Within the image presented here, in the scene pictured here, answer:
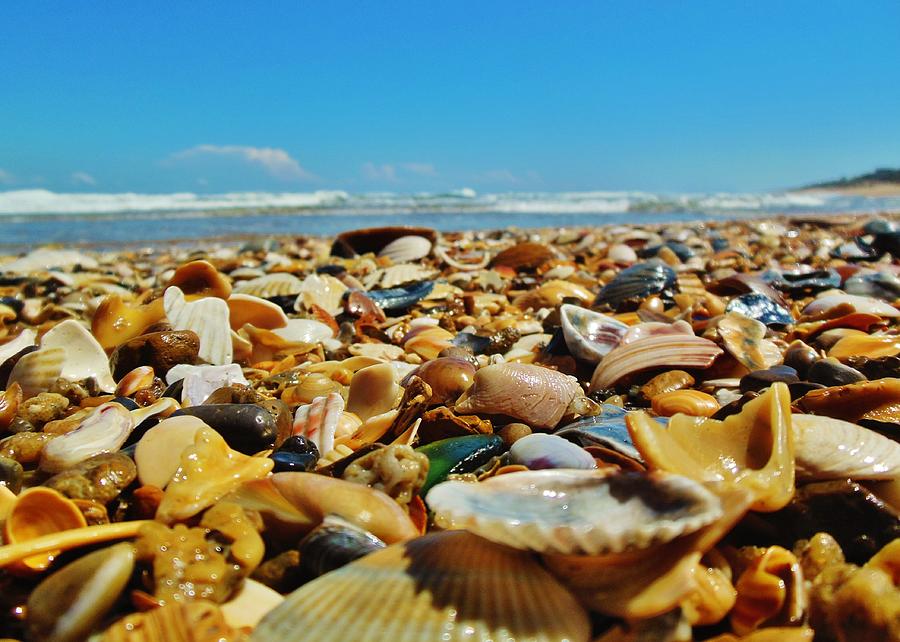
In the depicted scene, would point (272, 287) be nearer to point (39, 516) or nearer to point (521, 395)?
point (521, 395)

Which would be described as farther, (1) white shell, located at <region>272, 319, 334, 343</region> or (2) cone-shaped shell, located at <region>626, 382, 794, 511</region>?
(1) white shell, located at <region>272, 319, 334, 343</region>

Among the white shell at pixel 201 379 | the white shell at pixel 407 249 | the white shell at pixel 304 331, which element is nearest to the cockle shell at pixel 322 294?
the white shell at pixel 304 331

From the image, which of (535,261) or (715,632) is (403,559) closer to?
(715,632)

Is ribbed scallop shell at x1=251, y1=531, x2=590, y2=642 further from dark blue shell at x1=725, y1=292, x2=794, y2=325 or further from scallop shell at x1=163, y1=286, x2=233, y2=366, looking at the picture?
dark blue shell at x1=725, y1=292, x2=794, y2=325

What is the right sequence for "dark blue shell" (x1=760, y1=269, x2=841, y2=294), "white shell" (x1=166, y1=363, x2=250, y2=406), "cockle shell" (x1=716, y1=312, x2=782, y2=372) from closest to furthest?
"white shell" (x1=166, y1=363, x2=250, y2=406) < "cockle shell" (x1=716, y1=312, x2=782, y2=372) < "dark blue shell" (x1=760, y1=269, x2=841, y2=294)

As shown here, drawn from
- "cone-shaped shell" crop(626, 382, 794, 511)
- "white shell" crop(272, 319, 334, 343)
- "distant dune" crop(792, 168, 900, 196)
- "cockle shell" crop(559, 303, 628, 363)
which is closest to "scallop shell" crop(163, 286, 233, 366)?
"white shell" crop(272, 319, 334, 343)
